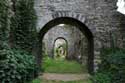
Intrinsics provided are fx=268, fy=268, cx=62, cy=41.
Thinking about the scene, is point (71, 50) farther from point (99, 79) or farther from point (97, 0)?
point (99, 79)

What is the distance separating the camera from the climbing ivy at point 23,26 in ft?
31.0

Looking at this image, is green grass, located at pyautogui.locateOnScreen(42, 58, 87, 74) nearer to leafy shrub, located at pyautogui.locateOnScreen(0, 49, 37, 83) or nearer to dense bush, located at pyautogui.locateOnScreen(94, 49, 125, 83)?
dense bush, located at pyautogui.locateOnScreen(94, 49, 125, 83)

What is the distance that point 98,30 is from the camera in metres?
10.6

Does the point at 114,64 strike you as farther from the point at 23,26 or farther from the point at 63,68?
the point at 63,68

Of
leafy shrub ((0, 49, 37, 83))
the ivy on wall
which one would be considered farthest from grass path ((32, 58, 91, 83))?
the ivy on wall

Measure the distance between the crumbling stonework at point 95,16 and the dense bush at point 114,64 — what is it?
1.05ft

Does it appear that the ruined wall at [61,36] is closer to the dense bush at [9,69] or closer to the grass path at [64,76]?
the grass path at [64,76]

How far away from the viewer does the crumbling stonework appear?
10.5 m

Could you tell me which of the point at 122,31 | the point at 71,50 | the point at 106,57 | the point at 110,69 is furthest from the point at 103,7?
the point at 71,50

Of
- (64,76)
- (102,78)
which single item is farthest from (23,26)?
(102,78)

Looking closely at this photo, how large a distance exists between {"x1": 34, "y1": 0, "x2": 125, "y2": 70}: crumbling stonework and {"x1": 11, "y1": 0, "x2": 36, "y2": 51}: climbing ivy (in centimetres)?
58

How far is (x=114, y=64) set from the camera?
9219mm

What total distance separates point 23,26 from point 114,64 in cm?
349

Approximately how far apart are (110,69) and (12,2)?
13.6 feet
